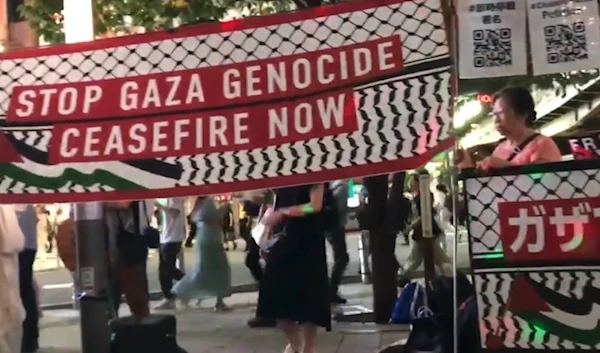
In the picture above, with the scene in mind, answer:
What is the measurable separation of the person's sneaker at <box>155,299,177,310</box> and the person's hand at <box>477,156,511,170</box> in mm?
2690

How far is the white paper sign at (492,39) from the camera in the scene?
329 centimetres

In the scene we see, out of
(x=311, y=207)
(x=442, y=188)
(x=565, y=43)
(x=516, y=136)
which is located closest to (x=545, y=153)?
(x=516, y=136)

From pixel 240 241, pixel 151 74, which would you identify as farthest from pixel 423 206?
pixel 151 74

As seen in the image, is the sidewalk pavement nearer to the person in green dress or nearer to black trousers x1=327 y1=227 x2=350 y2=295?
the person in green dress

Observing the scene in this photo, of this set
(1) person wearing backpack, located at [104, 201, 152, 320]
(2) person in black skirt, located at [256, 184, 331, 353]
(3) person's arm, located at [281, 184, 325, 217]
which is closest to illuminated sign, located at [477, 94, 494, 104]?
(3) person's arm, located at [281, 184, 325, 217]

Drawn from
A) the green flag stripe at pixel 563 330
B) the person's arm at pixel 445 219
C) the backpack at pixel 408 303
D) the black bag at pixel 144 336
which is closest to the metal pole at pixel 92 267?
the black bag at pixel 144 336

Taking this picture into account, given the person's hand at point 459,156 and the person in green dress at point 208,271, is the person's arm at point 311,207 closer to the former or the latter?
the person in green dress at point 208,271

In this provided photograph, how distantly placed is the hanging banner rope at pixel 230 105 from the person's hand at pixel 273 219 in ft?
3.73

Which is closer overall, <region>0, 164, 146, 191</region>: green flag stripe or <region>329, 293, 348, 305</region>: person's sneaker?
<region>0, 164, 146, 191</region>: green flag stripe

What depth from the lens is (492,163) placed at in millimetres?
3312

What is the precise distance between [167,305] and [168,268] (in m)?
0.25

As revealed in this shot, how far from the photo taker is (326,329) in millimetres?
4926

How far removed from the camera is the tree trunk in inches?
212

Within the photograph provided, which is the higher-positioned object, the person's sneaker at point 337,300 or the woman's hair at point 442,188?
the woman's hair at point 442,188
